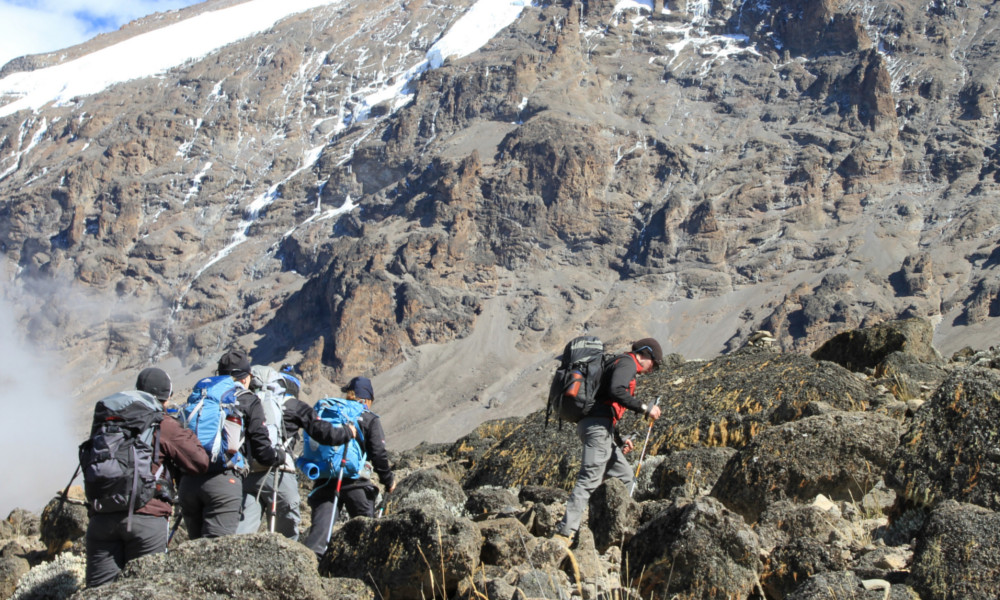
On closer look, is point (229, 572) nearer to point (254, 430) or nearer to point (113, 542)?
point (113, 542)

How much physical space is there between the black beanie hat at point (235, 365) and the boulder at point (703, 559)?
140 inches

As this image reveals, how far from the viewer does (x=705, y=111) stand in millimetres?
185250

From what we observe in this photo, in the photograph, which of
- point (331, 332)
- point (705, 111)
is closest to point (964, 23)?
point (705, 111)

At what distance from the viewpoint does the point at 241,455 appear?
20.4 ft

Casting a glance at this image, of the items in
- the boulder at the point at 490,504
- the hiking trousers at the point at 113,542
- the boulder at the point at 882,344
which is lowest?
the boulder at the point at 882,344

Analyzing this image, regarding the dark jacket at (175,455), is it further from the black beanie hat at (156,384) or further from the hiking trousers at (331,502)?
the hiking trousers at (331,502)

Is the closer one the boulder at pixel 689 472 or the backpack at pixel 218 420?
the backpack at pixel 218 420

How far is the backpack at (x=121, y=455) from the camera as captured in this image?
521 centimetres

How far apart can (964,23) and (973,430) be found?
21724 centimetres

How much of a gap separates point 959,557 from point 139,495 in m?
4.88

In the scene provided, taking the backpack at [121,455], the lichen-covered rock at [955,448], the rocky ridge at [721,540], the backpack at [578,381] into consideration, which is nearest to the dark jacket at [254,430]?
the backpack at [121,455]

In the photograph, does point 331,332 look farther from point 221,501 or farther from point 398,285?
point 221,501

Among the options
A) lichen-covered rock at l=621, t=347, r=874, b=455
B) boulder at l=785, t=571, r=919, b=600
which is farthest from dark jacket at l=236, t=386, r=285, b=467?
lichen-covered rock at l=621, t=347, r=874, b=455

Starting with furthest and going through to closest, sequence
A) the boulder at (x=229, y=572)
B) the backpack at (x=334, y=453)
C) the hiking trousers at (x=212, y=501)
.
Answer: the backpack at (x=334, y=453) < the hiking trousers at (x=212, y=501) < the boulder at (x=229, y=572)
